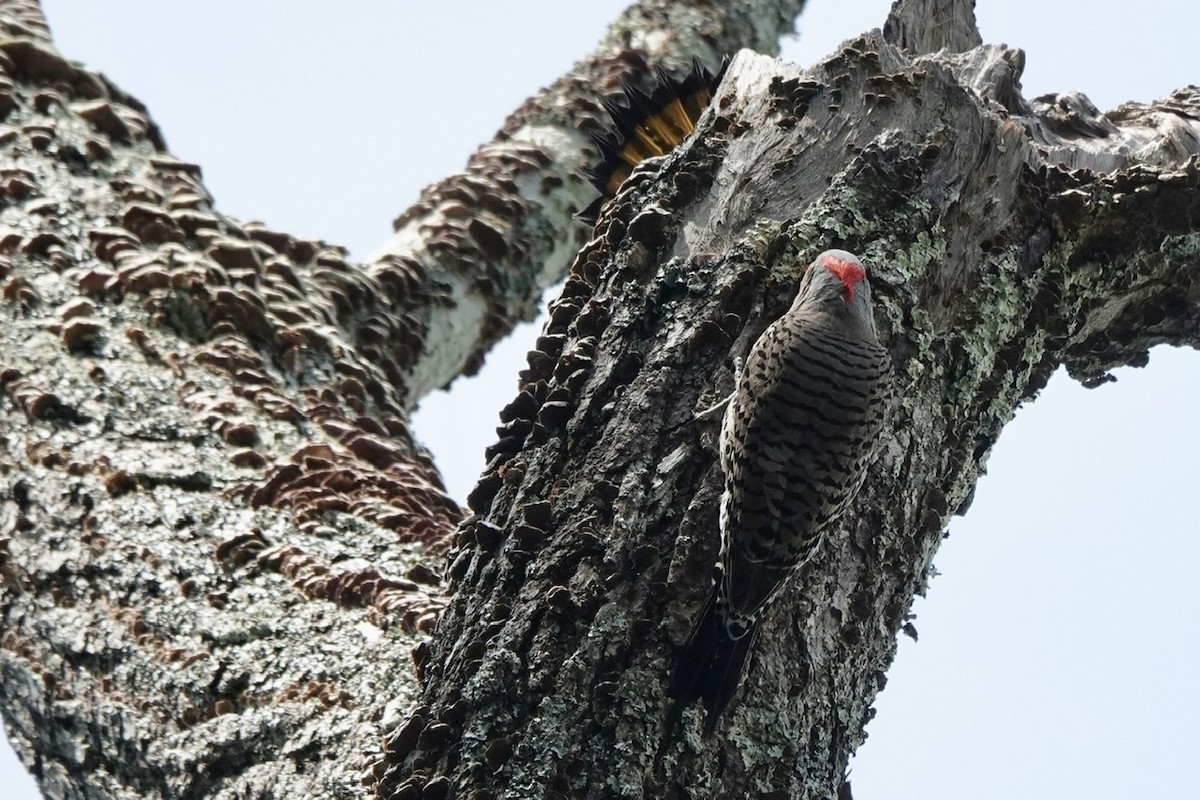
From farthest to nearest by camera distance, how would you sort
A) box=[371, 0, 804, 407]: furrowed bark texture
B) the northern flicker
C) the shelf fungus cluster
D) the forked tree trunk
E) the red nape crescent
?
box=[371, 0, 804, 407]: furrowed bark texture → the shelf fungus cluster → the red nape crescent → the northern flicker → the forked tree trunk

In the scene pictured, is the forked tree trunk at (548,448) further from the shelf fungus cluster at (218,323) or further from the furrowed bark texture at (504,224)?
the furrowed bark texture at (504,224)

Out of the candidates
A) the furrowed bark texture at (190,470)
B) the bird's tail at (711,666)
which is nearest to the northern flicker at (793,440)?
the bird's tail at (711,666)

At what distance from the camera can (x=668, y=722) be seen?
256cm

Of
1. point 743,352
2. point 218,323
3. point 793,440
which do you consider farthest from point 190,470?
point 793,440

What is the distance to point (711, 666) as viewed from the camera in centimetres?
260

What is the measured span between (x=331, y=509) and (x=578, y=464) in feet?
3.09

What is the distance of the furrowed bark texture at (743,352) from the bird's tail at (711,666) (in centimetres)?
4

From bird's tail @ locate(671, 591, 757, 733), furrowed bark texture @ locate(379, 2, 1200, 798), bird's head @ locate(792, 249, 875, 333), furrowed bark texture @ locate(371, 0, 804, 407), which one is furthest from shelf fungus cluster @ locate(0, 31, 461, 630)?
bird's head @ locate(792, 249, 875, 333)

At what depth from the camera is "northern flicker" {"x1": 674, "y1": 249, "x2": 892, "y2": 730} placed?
9.28 ft

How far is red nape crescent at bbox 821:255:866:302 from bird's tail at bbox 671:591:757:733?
40.2 inches

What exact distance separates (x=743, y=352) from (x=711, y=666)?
920mm

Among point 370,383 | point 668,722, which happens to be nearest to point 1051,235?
point 668,722

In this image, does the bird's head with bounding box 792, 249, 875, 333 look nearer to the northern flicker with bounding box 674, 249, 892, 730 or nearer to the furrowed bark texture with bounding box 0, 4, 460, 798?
the northern flicker with bounding box 674, 249, 892, 730

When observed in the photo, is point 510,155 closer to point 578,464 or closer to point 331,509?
point 331,509
